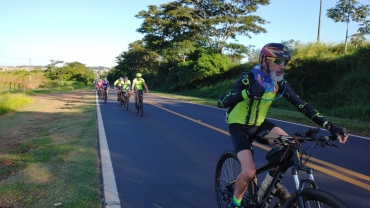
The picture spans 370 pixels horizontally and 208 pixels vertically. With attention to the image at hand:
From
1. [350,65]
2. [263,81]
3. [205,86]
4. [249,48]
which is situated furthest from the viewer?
[249,48]

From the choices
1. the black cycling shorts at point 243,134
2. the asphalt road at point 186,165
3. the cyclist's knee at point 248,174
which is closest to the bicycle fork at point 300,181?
the cyclist's knee at point 248,174

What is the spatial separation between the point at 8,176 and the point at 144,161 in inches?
95.3

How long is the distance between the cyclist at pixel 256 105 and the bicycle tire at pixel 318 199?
0.52 m

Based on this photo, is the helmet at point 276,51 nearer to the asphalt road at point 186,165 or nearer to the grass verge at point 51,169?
the asphalt road at point 186,165

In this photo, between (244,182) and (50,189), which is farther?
(50,189)

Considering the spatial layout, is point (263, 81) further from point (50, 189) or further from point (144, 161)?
point (144, 161)

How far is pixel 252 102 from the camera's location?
11.8ft

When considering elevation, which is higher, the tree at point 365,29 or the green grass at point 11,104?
the tree at point 365,29

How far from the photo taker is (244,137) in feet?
12.0

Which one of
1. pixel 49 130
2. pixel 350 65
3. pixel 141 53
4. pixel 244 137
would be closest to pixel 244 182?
pixel 244 137

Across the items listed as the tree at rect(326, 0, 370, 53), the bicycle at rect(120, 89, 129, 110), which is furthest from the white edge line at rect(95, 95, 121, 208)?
the tree at rect(326, 0, 370, 53)

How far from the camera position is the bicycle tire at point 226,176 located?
13.0 feet

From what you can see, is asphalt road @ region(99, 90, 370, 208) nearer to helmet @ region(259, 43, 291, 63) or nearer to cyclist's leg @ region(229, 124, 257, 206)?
cyclist's leg @ region(229, 124, 257, 206)

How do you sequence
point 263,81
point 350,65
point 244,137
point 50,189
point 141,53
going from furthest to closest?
point 141,53
point 350,65
point 50,189
point 244,137
point 263,81
